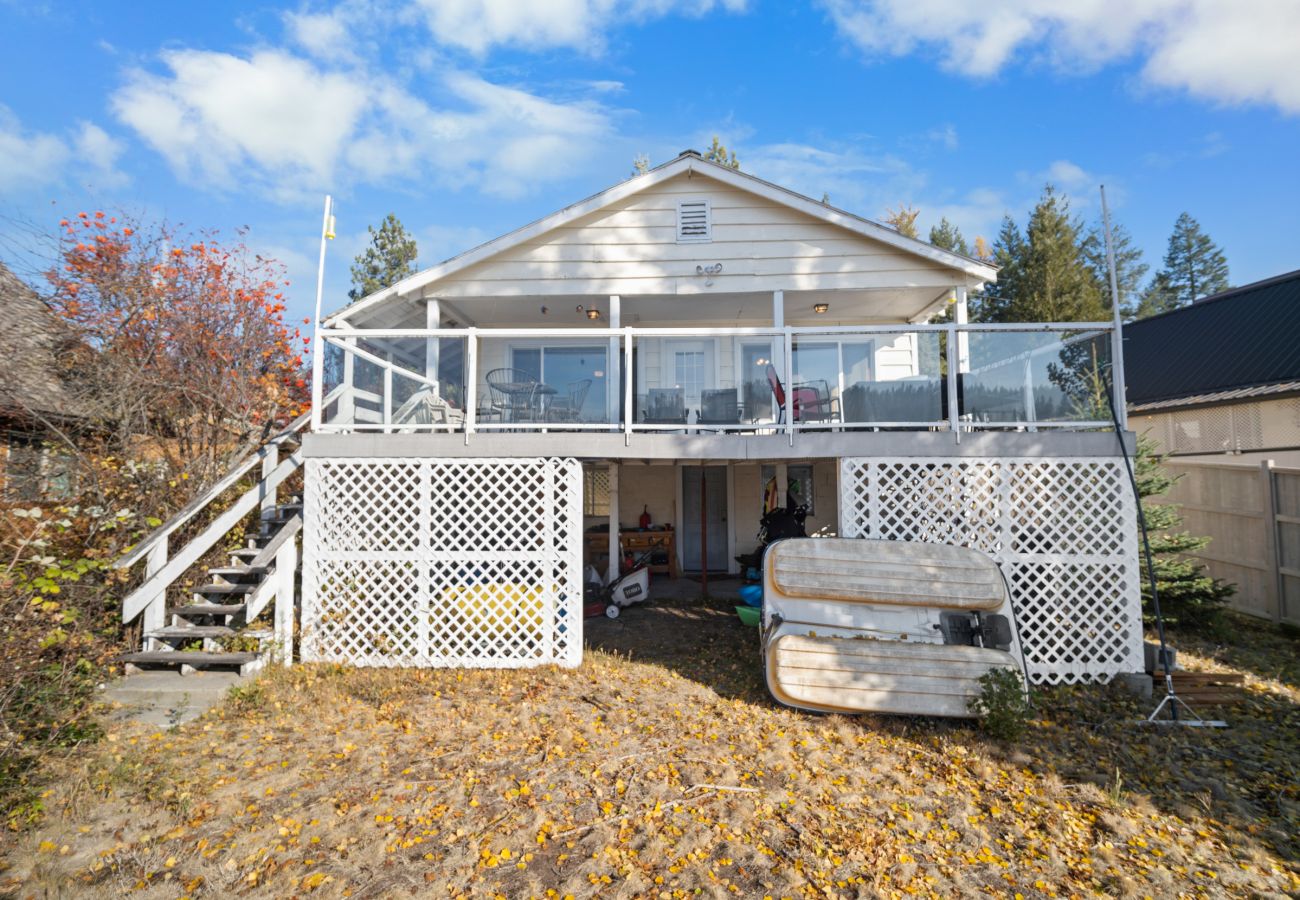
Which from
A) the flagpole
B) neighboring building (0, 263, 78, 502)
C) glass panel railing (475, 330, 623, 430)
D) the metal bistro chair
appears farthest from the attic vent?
neighboring building (0, 263, 78, 502)

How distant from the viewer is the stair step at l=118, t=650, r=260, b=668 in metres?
5.65

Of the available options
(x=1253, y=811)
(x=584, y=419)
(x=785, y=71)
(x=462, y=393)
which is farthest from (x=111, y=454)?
(x=785, y=71)

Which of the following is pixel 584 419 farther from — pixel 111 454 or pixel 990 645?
pixel 111 454

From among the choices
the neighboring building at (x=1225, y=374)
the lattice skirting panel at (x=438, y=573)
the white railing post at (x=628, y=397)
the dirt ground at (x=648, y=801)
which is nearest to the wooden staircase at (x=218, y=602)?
the lattice skirting panel at (x=438, y=573)

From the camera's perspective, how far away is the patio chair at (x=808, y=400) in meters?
6.84

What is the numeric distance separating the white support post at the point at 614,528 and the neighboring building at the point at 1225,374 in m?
10.4

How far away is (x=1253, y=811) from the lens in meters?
3.99

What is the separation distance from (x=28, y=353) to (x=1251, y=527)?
16.7 metres

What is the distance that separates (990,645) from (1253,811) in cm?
177

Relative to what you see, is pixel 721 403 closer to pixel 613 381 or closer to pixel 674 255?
pixel 613 381

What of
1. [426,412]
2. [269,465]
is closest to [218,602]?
[269,465]

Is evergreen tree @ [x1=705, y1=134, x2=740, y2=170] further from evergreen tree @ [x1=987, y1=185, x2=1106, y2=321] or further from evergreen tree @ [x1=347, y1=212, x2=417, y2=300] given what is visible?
evergreen tree @ [x1=347, y1=212, x2=417, y2=300]

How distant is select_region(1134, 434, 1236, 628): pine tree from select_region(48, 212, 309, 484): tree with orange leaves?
450 inches

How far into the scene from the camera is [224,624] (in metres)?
6.35
